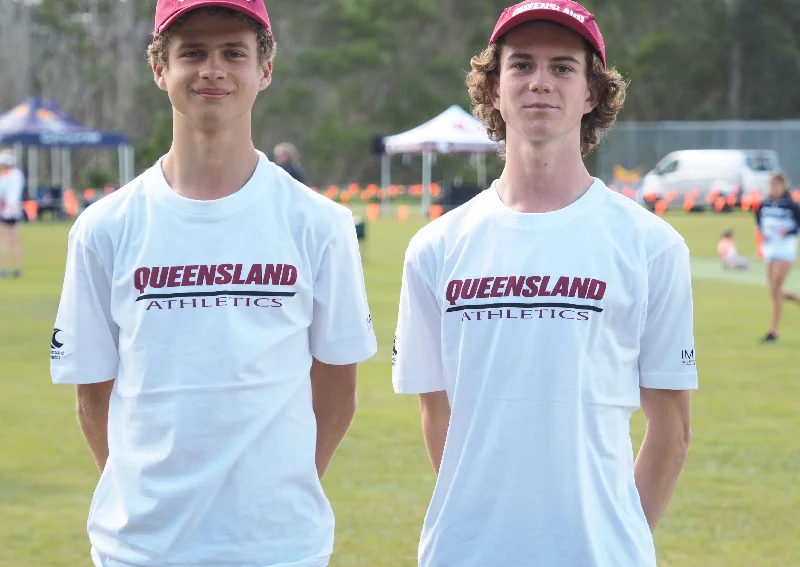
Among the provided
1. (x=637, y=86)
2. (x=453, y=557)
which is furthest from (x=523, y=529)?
(x=637, y=86)

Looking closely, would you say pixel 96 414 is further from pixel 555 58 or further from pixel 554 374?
pixel 555 58

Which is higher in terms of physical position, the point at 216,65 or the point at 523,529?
the point at 216,65

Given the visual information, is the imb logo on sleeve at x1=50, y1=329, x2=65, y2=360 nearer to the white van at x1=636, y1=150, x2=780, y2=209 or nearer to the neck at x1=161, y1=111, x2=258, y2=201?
the neck at x1=161, y1=111, x2=258, y2=201

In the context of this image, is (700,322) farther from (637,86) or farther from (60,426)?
(637,86)

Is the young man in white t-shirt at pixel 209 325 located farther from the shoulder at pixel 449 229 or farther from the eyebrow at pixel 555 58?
the eyebrow at pixel 555 58

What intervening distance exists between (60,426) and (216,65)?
24.8ft

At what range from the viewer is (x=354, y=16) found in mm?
63781

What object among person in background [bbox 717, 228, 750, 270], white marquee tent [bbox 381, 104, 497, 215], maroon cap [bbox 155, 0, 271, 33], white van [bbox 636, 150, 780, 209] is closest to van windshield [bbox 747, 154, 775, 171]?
white van [bbox 636, 150, 780, 209]

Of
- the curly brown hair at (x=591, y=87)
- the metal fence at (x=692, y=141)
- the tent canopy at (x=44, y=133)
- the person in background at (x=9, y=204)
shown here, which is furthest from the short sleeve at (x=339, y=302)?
the metal fence at (x=692, y=141)

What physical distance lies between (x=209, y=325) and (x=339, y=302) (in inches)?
14.0

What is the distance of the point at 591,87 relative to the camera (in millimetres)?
3668

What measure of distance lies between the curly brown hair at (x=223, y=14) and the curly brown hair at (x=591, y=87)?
540 millimetres

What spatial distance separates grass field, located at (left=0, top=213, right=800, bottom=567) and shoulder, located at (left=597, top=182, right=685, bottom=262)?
12.6 ft

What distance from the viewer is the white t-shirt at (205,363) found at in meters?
3.42
